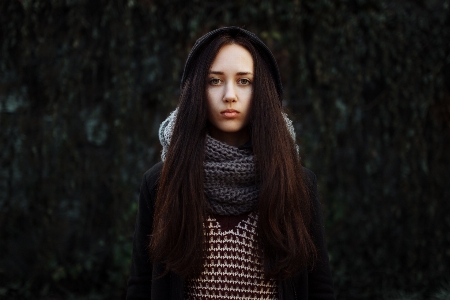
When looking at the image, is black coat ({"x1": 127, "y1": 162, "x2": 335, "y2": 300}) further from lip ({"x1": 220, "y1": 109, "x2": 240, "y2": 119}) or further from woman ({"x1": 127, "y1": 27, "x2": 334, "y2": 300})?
lip ({"x1": 220, "y1": 109, "x2": 240, "y2": 119})

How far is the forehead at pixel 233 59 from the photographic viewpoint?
1535 mm

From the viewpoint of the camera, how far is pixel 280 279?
5.07ft

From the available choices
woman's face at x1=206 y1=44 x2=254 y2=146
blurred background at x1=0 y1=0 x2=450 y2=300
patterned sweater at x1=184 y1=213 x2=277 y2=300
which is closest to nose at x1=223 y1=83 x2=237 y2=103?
woman's face at x1=206 y1=44 x2=254 y2=146

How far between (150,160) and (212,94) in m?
1.97

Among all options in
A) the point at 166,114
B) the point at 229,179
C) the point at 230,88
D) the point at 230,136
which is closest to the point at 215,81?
the point at 230,88

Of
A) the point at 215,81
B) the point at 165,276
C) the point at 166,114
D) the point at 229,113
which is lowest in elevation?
the point at 165,276

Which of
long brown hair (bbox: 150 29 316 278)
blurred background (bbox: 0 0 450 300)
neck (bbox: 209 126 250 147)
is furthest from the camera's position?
blurred background (bbox: 0 0 450 300)

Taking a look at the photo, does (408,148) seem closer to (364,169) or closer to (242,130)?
(364,169)

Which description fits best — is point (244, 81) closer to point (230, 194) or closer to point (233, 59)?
point (233, 59)

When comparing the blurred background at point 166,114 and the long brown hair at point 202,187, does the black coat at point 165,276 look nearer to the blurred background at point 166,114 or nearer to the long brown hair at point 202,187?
the long brown hair at point 202,187

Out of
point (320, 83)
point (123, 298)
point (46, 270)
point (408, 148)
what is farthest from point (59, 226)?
point (408, 148)

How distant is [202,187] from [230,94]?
317 mm

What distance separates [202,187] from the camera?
5.02ft

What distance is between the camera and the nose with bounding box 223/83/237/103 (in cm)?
152
